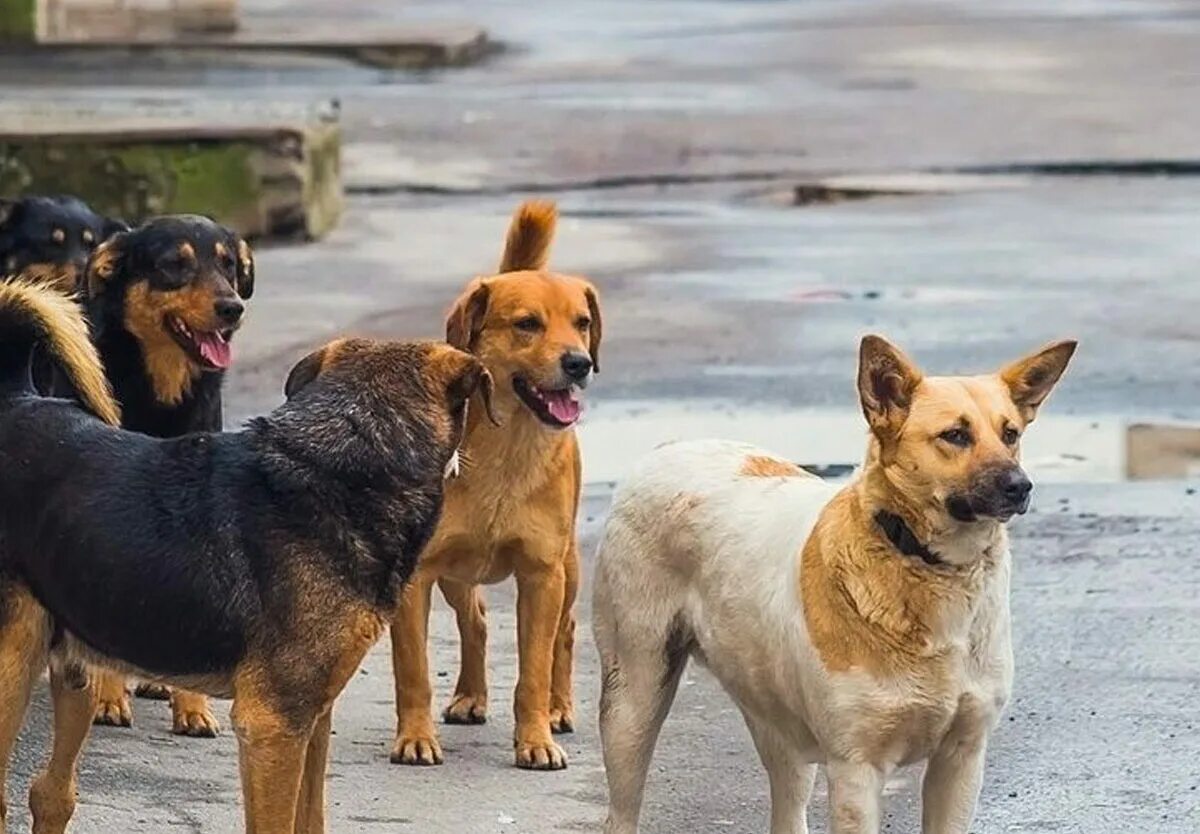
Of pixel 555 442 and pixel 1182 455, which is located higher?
pixel 555 442

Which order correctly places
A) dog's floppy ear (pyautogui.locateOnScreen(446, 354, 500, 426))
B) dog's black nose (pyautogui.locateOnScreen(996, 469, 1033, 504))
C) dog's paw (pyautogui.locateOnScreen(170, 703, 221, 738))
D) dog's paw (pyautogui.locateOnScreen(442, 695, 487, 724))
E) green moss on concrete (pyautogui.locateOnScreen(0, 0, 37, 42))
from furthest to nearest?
green moss on concrete (pyautogui.locateOnScreen(0, 0, 37, 42)) → dog's paw (pyautogui.locateOnScreen(442, 695, 487, 724)) → dog's paw (pyautogui.locateOnScreen(170, 703, 221, 738)) → dog's floppy ear (pyautogui.locateOnScreen(446, 354, 500, 426)) → dog's black nose (pyautogui.locateOnScreen(996, 469, 1033, 504))

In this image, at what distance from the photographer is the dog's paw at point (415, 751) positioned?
804cm

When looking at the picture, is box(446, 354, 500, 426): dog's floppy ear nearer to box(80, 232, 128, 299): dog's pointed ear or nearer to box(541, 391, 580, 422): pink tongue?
box(541, 391, 580, 422): pink tongue

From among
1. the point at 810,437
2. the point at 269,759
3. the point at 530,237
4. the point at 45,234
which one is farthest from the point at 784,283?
the point at 269,759

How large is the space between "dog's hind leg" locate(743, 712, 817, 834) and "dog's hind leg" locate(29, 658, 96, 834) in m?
1.60

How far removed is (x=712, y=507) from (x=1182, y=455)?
5.11m

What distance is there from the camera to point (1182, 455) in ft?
38.2

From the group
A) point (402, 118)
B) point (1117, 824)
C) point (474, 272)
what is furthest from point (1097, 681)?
point (402, 118)

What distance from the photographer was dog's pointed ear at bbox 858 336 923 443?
640cm

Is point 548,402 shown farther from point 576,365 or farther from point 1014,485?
point 1014,485

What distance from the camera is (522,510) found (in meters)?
8.13

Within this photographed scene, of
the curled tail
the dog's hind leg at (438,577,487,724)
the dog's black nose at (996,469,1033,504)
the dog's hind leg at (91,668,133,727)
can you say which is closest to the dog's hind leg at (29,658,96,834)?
the curled tail

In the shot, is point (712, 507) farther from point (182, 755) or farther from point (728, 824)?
point (182, 755)

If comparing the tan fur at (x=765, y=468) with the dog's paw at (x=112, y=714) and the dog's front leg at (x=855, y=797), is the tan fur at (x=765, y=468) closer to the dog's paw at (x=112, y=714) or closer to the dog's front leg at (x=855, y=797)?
the dog's front leg at (x=855, y=797)
